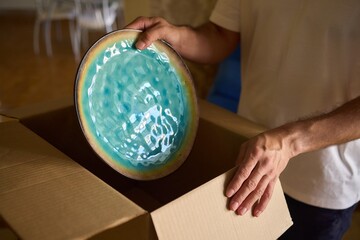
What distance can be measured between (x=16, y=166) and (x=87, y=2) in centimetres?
360

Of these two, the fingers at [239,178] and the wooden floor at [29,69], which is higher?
the fingers at [239,178]

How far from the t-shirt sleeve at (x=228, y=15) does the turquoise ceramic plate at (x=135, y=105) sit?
0.77ft

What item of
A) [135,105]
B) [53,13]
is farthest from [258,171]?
[53,13]

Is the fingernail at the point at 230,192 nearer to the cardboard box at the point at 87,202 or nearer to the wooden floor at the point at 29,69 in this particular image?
the cardboard box at the point at 87,202

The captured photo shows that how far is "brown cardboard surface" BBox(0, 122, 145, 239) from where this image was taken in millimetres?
439

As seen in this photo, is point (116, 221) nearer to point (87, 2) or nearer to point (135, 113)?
point (135, 113)

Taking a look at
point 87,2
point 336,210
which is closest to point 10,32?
point 87,2

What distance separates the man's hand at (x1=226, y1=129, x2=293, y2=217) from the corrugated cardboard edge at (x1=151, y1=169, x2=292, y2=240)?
0.01 metres

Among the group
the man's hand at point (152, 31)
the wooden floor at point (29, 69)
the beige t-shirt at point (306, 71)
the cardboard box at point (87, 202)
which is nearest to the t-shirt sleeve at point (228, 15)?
the beige t-shirt at point (306, 71)

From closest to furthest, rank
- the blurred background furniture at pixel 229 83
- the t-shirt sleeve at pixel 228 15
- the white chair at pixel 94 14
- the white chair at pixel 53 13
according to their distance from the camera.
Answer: the t-shirt sleeve at pixel 228 15, the blurred background furniture at pixel 229 83, the white chair at pixel 94 14, the white chair at pixel 53 13

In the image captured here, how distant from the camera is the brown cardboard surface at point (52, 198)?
1.44 feet

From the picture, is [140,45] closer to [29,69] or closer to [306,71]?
[306,71]

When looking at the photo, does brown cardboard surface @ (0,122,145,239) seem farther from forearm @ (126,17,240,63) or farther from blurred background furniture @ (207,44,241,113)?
blurred background furniture @ (207,44,241,113)

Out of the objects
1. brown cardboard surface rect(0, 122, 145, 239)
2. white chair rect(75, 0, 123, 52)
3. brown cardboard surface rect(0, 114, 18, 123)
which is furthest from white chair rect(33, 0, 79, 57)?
brown cardboard surface rect(0, 122, 145, 239)
